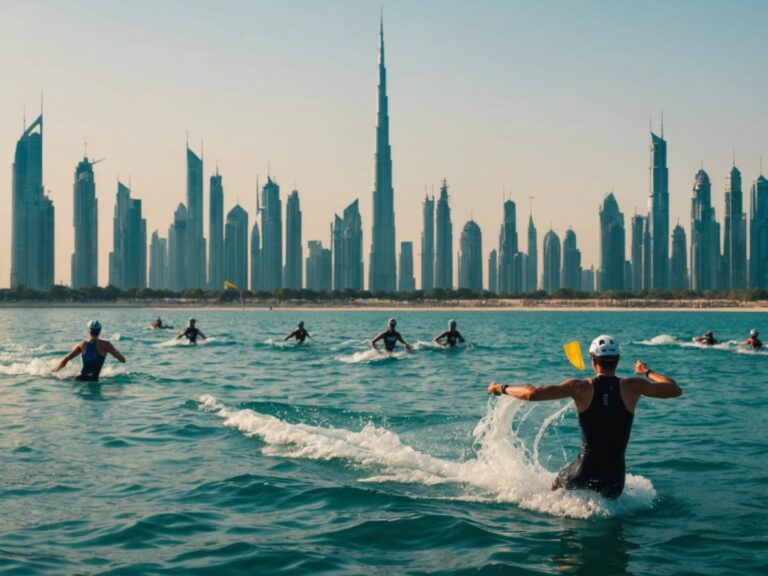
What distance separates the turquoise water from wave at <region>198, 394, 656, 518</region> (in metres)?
0.03

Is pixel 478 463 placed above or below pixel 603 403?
below

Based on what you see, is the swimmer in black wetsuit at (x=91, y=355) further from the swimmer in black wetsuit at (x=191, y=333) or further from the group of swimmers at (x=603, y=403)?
the swimmer in black wetsuit at (x=191, y=333)

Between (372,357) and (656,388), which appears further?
(372,357)

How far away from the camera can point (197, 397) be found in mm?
20266

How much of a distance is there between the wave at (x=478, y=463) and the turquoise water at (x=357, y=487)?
0.11 ft

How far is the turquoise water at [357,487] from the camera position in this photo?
8.28m

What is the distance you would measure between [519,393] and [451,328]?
1067 inches

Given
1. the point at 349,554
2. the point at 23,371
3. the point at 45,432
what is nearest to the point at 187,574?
the point at 349,554

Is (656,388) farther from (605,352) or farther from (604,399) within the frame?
(605,352)

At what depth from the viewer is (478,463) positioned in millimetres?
12078

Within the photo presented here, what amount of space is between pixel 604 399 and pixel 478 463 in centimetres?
329

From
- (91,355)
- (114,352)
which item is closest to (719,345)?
(114,352)

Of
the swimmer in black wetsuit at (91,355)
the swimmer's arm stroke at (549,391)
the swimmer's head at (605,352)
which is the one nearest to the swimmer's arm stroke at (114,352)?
the swimmer in black wetsuit at (91,355)

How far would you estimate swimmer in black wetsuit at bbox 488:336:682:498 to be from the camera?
9172 mm
